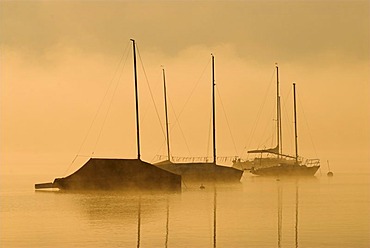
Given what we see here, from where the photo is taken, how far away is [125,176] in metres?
48.3

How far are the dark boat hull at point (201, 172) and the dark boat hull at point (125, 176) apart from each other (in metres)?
14.1

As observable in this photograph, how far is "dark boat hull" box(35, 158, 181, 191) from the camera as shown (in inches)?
1890

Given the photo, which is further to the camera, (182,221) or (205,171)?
(205,171)

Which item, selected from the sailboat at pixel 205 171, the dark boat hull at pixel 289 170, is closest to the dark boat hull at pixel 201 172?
the sailboat at pixel 205 171

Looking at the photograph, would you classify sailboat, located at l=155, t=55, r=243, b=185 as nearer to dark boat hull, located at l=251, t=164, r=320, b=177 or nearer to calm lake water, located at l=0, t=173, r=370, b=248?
calm lake water, located at l=0, t=173, r=370, b=248

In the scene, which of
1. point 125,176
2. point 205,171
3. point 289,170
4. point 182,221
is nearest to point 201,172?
point 205,171

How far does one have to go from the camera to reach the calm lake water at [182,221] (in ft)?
79.7

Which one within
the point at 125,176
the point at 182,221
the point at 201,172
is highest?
the point at 201,172

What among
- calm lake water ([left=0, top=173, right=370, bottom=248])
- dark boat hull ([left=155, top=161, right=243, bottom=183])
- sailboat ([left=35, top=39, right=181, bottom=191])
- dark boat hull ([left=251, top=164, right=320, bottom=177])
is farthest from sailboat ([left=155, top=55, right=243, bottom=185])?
dark boat hull ([left=251, top=164, right=320, bottom=177])

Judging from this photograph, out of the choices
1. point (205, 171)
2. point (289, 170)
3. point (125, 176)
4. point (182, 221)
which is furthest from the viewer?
point (289, 170)

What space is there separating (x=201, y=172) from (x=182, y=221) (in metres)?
33.7

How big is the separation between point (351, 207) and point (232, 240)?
14846 millimetres

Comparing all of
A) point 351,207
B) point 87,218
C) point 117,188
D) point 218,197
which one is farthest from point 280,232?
point 117,188

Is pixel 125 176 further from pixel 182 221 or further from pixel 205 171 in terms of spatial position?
pixel 182 221
